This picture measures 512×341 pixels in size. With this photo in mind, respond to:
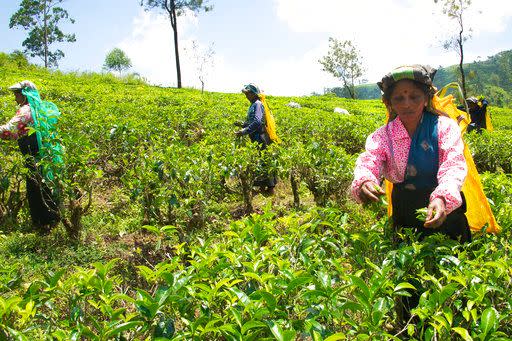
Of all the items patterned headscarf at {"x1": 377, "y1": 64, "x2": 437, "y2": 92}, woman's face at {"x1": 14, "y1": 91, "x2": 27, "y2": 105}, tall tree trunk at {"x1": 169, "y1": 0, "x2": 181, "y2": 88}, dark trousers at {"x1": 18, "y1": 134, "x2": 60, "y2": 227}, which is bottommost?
dark trousers at {"x1": 18, "y1": 134, "x2": 60, "y2": 227}

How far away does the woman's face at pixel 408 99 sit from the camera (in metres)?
2.16

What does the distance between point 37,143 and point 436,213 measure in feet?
14.6

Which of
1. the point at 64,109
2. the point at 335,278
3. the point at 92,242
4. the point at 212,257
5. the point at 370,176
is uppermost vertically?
the point at 64,109

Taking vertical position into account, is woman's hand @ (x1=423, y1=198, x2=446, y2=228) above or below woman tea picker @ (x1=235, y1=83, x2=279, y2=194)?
below

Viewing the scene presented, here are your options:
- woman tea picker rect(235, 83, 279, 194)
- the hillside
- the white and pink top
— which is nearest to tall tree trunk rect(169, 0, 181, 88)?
the hillside

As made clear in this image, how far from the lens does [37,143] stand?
15.5 feet

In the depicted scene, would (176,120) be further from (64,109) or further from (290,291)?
(290,291)

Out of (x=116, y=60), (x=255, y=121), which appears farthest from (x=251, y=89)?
(x=116, y=60)

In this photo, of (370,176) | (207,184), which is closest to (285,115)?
(207,184)

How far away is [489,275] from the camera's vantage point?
1.62m

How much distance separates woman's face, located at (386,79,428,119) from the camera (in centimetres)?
216

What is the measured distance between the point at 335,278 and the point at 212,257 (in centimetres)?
53

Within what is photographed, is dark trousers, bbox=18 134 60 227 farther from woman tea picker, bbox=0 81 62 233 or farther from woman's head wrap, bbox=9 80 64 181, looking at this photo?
woman's head wrap, bbox=9 80 64 181

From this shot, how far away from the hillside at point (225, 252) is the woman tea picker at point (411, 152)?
0.15 m
